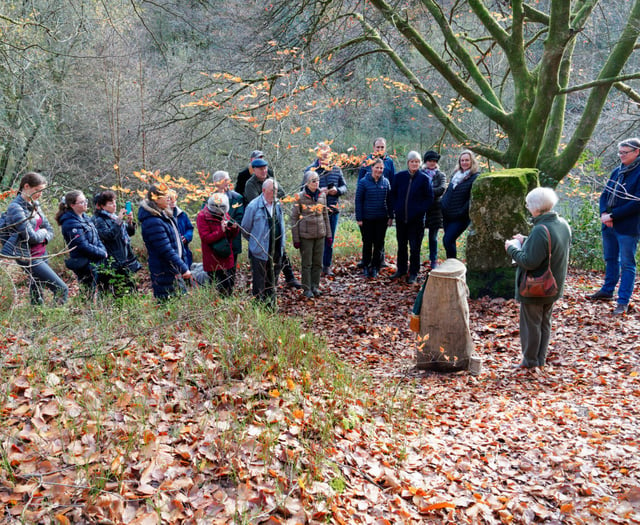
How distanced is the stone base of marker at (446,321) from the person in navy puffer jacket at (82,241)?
153 inches

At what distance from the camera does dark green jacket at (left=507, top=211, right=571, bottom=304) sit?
4.50 meters

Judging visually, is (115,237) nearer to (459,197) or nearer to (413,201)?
(413,201)

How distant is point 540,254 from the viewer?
4.51m

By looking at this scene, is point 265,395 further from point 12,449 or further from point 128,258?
point 128,258

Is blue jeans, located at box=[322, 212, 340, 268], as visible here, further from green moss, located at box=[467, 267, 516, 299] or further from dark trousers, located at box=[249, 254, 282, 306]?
green moss, located at box=[467, 267, 516, 299]

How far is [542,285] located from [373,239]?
4.23m

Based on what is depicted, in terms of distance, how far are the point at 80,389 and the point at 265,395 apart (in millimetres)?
1275

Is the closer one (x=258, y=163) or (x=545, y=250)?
(x=545, y=250)

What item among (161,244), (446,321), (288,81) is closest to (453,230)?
(446,321)

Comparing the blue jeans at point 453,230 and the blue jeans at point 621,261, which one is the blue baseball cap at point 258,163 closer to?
the blue jeans at point 453,230

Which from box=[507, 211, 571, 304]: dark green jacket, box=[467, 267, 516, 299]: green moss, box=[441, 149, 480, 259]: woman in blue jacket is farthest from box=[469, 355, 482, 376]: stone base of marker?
box=[441, 149, 480, 259]: woman in blue jacket

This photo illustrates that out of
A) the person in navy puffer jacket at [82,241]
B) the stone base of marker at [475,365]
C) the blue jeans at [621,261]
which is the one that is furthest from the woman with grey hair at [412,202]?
the person in navy puffer jacket at [82,241]

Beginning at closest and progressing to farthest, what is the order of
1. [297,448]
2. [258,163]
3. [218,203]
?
[297,448]
[218,203]
[258,163]

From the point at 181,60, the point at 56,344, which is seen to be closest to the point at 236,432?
the point at 56,344
